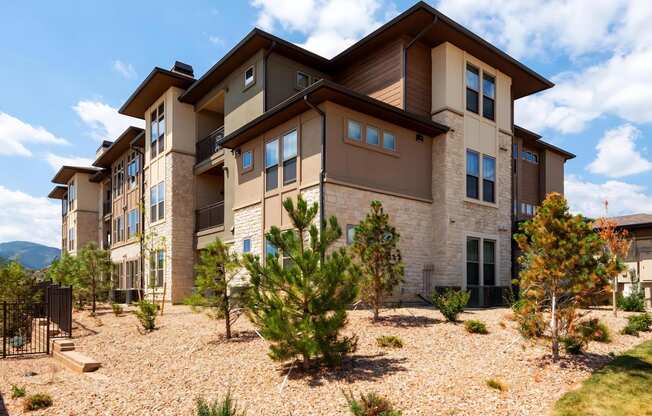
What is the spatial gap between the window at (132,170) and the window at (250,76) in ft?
41.5

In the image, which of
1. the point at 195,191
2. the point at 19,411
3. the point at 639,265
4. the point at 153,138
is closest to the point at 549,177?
the point at 639,265

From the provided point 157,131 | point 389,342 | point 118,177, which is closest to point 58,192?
point 118,177

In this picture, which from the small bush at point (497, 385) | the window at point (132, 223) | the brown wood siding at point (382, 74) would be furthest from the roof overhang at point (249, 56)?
the small bush at point (497, 385)

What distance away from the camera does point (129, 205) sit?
101 feet

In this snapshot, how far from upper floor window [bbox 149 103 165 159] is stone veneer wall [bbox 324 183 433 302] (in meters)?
13.2

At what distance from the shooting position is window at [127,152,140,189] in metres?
29.8

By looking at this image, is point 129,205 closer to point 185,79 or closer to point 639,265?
point 185,79

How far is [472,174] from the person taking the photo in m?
18.8

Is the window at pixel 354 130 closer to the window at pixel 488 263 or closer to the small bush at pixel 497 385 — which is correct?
the window at pixel 488 263

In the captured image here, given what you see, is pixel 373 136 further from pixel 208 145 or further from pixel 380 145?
pixel 208 145

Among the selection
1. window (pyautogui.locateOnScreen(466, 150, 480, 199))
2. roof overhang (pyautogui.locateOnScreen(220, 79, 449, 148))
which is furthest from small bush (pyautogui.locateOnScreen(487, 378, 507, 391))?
window (pyautogui.locateOnScreen(466, 150, 480, 199))

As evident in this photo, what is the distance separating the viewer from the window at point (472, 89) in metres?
18.8

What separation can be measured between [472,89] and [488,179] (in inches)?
141

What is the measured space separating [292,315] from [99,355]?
5831mm
